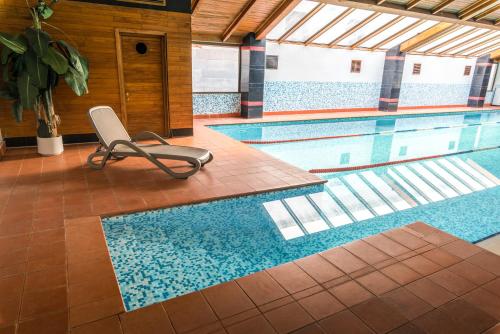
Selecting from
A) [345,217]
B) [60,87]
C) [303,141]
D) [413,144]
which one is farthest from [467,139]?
[60,87]

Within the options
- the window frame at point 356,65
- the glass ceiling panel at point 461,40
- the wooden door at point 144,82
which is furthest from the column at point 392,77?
the wooden door at point 144,82

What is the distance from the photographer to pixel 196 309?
79.3 inches

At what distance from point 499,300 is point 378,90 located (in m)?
13.8

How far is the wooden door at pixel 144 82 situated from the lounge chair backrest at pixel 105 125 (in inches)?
63.8

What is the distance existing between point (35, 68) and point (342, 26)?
9850 mm

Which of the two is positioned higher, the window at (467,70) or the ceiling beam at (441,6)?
the ceiling beam at (441,6)

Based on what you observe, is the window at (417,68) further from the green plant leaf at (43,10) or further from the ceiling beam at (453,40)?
the green plant leaf at (43,10)

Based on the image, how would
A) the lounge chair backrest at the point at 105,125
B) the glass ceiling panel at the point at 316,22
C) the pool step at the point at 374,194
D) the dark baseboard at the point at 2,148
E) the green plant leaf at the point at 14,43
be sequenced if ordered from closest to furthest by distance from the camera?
the pool step at the point at 374,194
the green plant leaf at the point at 14,43
the lounge chair backrest at the point at 105,125
the dark baseboard at the point at 2,148
the glass ceiling panel at the point at 316,22

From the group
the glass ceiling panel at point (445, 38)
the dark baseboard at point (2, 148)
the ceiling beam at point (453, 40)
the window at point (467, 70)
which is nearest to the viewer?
the dark baseboard at point (2, 148)

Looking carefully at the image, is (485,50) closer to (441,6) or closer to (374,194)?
(441,6)

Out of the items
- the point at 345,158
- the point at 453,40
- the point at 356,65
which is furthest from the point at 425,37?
the point at 345,158

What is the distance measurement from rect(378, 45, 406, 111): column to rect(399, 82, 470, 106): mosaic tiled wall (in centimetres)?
A: 128

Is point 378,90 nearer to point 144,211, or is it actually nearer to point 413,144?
point 413,144

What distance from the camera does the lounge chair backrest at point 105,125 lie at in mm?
4805
